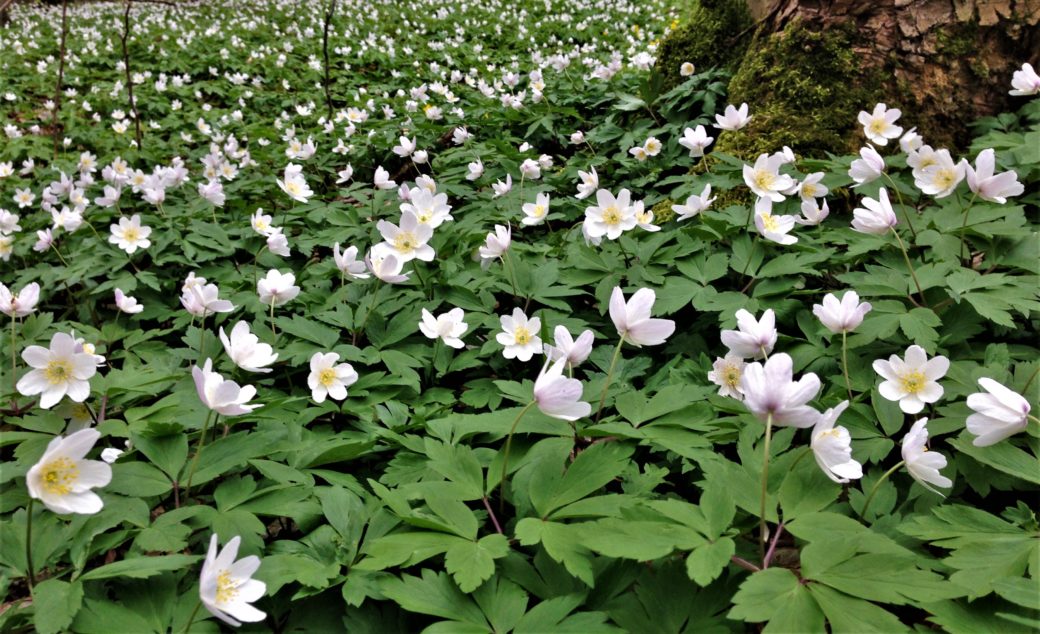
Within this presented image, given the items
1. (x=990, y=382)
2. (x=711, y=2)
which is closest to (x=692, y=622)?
(x=990, y=382)

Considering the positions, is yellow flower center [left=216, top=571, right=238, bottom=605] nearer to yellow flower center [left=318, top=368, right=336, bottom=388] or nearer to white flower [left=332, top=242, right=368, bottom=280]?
yellow flower center [left=318, top=368, right=336, bottom=388]

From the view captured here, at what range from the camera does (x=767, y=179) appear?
8.84 ft

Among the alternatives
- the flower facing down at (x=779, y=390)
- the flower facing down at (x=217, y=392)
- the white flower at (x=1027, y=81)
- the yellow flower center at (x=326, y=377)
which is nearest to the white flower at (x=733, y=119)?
the white flower at (x=1027, y=81)

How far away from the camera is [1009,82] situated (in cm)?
358

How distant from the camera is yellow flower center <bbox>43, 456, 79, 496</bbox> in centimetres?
128

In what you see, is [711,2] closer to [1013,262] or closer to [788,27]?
[788,27]

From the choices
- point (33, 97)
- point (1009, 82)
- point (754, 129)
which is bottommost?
point (33, 97)

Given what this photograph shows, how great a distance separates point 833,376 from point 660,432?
73 cm

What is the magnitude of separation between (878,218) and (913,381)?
80 cm

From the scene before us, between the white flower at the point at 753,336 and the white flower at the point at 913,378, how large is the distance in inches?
12.8

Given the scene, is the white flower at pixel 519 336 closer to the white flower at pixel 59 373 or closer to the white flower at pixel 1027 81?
the white flower at pixel 59 373

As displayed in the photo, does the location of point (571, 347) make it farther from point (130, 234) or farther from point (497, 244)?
point (130, 234)

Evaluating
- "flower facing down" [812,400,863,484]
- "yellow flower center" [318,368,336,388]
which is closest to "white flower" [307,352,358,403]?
"yellow flower center" [318,368,336,388]

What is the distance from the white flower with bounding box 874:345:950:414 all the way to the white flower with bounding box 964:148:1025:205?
3.31 ft
